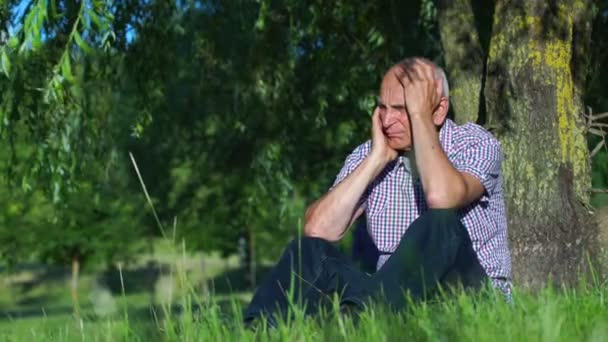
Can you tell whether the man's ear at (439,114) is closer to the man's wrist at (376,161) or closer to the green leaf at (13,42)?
the man's wrist at (376,161)

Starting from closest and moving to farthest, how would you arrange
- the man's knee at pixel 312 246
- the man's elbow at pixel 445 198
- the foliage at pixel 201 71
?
the man's knee at pixel 312 246 → the man's elbow at pixel 445 198 → the foliage at pixel 201 71

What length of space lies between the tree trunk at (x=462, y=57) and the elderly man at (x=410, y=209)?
5.02ft

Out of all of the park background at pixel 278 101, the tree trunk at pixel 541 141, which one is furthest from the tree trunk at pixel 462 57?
the tree trunk at pixel 541 141

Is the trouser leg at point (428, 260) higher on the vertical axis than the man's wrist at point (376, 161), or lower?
lower

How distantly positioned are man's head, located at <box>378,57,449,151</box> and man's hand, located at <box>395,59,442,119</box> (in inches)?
0.4

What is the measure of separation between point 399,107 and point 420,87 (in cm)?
13

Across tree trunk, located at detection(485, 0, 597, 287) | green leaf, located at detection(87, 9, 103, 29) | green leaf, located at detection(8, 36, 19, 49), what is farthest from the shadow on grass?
tree trunk, located at detection(485, 0, 597, 287)

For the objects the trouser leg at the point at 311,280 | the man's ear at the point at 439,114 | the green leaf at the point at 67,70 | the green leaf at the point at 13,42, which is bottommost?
the trouser leg at the point at 311,280

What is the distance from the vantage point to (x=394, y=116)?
4754 mm

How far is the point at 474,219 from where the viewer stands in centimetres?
455

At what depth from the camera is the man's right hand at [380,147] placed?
15.5 feet

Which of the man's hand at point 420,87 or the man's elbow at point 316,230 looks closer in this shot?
the man's hand at point 420,87

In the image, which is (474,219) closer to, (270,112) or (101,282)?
(101,282)

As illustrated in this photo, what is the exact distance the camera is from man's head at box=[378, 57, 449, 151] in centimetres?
468
